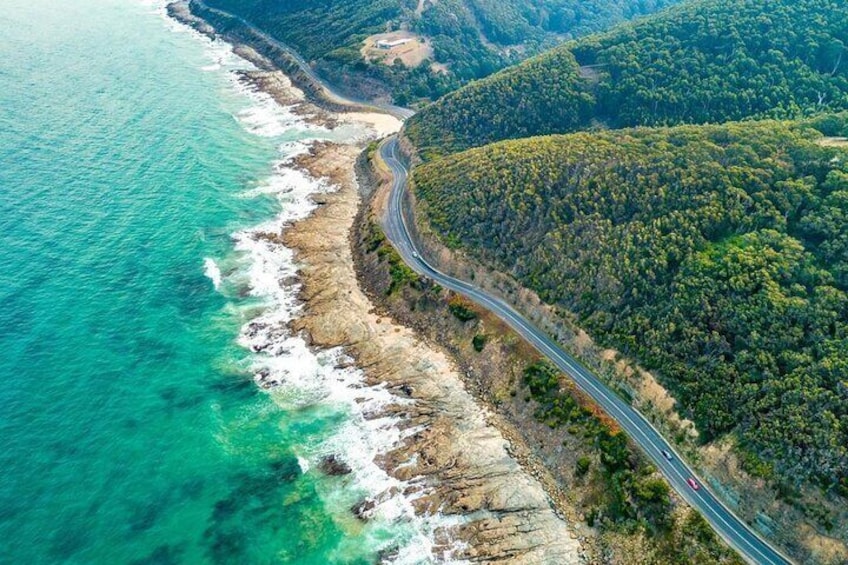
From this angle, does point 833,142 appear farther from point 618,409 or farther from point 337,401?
point 337,401

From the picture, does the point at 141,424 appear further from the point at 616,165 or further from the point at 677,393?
the point at 616,165

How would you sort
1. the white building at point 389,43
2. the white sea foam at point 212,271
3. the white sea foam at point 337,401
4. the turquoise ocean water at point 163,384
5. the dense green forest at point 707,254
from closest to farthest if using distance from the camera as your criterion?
the dense green forest at point 707,254
the turquoise ocean water at point 163,384
the white sea foam at point 337,401
the white sea foam at point 212,271
the white building at point 389,43

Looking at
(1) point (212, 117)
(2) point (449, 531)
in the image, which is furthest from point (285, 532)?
(1) point (212, 117)

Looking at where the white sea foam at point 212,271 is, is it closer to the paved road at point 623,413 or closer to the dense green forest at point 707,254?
the paved road at point 623,413

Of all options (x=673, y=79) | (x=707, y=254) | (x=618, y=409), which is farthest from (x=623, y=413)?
(x=673, y=79)

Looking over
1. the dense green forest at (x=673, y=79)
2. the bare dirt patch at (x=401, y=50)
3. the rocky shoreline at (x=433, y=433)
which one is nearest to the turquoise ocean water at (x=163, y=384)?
the rocky shoreline at (x=433, y=433)

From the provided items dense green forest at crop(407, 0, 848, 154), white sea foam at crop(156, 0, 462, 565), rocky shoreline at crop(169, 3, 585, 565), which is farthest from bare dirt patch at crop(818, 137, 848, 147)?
white sea foam at crop(156, 0, 462, 565)

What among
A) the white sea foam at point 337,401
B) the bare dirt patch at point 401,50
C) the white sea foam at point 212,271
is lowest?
the white sea foam at point 337,401
